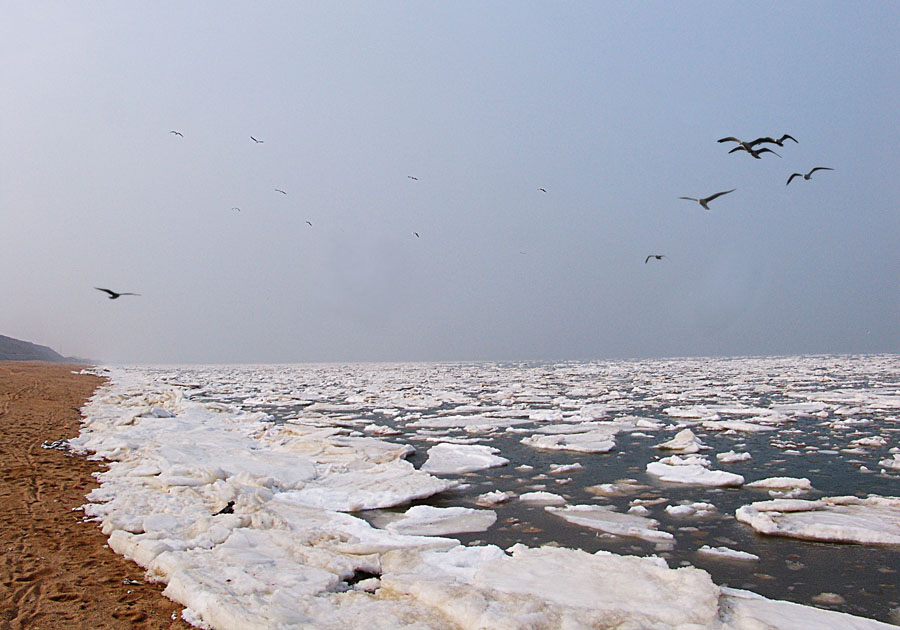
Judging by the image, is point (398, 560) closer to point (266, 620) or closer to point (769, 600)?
point (266, 620)

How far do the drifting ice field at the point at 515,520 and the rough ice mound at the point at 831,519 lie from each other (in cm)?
2

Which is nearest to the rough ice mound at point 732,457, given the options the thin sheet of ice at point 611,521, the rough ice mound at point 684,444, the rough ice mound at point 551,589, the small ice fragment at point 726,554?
the rough ice mound at point 684,444

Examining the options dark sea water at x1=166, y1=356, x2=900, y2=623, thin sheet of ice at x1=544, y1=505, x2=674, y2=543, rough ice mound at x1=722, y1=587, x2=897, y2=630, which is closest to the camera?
rough ice mound at x1=722, y1=587, x2=897, y2=630

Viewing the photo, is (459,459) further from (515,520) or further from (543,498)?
(515,520)

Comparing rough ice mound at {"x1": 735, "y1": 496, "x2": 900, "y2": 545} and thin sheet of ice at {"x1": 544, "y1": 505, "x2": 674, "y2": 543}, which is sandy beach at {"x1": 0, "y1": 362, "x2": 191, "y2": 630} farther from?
rough ice mound at {"x1": 735, "y1": 496, "x2": 900, "y2": 545}

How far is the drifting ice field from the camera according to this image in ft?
9.98

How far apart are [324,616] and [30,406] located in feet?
38.8

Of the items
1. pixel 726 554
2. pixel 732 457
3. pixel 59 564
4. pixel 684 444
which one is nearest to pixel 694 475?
pixel 732 457

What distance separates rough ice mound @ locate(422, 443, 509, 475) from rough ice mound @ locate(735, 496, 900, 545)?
303cm

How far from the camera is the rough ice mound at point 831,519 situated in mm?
4121

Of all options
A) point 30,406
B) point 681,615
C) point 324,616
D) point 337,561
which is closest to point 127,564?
point 337,561

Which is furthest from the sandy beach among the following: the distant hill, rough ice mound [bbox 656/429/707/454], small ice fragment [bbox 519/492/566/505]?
the distant hill

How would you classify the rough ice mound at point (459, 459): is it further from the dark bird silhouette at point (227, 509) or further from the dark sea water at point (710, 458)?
the dark bird silhouette at point (227, 509)

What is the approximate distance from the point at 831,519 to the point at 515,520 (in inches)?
97.6
